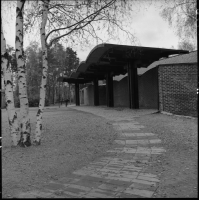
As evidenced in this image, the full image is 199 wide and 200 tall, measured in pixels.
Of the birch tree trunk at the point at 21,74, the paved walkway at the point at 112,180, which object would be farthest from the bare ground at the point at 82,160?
the birch tree trunk at the point at 21,74

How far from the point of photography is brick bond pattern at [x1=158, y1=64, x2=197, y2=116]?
10.4m

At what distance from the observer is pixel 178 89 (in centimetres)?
1095

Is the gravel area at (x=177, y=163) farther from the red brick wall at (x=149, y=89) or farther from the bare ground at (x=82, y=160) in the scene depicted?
the red brick wall at (x=149, y=89)

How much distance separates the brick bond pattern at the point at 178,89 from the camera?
10380 millimetres

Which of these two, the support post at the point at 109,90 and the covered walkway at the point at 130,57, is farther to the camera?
the support post at the point at 109,90

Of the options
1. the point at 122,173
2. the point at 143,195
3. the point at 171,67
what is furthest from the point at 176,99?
the point at 143,195

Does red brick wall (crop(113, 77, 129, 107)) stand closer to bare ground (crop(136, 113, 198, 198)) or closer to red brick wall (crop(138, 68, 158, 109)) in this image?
red brick wall (crop(138, 68, 158, 109))

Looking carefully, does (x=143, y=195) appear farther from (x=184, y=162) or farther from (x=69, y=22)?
(x=69, y=22)

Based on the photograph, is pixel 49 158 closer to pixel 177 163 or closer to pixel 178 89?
pixel 177 163

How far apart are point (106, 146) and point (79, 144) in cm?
74

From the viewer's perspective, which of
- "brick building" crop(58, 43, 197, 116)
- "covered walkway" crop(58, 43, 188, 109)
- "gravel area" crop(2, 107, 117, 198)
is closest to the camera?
"gravel area" crop(2, 107, 117, 198)

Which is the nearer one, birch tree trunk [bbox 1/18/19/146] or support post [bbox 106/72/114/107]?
birch tree trunk [bbox 1/18/19/146]

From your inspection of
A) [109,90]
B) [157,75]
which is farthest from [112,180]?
[109,90]

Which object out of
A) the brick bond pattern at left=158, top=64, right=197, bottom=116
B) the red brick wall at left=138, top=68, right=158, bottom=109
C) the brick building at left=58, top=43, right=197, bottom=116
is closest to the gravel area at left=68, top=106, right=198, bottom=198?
the brick bond pattern at left=158, top=64, right=197, bottom=116
